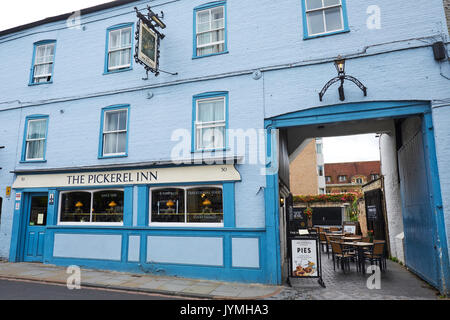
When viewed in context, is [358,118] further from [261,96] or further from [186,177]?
[186,177]

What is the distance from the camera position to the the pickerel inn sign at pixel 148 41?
9180 millimetres

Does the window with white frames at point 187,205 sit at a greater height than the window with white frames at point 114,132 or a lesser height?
lesser

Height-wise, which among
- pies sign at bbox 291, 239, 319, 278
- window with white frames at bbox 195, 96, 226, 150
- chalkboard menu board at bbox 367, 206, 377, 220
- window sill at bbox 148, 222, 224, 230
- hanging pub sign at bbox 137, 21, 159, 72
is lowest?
pies sign at bbox 291, 239, 319, 278

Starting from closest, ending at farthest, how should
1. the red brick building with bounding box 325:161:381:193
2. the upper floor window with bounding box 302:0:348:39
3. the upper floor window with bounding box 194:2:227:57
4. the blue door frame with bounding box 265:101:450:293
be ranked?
the blue door frame with bounding box 265:101:450:293 → the upper floor window with bounding box 302:0:348:39 → the upper floor window with bounding box 194:2:227:57 → the red brick building with bounding box 325:161:381:193

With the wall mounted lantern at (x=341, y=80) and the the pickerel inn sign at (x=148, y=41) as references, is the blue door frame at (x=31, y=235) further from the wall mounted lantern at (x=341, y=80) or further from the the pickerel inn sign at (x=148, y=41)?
the wall mounted lantern at (x=341, y=80)

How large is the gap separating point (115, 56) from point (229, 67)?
15.1ft

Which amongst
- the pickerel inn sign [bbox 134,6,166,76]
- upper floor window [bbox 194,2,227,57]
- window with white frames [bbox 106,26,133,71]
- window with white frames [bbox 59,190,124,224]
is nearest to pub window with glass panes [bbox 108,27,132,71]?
window with white frames [bbox 106,26,133,71]

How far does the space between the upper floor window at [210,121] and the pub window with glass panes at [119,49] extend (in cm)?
332

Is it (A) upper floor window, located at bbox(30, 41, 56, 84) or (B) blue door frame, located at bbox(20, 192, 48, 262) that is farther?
(A) upper floor window, located at bbox(30, 41, 56, 84)

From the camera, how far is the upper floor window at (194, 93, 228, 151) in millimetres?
9469

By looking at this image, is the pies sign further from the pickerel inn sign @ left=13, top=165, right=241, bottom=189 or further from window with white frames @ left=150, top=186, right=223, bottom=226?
the pickerel inn sign @ left=13, top=165, right=241, bottom=189

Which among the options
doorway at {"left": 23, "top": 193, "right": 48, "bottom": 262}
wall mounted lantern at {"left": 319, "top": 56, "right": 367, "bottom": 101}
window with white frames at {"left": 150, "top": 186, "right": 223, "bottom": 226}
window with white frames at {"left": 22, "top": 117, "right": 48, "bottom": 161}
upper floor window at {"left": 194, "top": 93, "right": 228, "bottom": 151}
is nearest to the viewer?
wall mounted lantern at {"left": 319, "top": 56, "right": 367, "bottom": 101}

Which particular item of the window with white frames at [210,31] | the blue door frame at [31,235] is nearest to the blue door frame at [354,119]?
the window with white frames at [210,31]

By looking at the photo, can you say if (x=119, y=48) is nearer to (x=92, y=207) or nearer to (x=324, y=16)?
(x=92, y=207)
